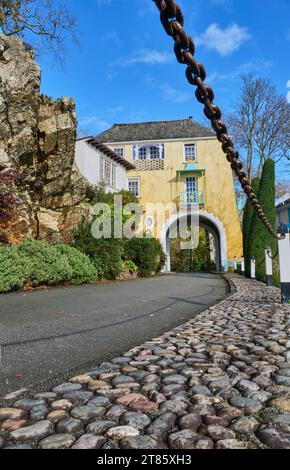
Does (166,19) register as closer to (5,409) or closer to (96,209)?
(5,409)

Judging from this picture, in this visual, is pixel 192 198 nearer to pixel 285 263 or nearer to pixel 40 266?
pixel 40 266

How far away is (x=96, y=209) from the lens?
1441cm

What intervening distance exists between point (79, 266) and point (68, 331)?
7.56m

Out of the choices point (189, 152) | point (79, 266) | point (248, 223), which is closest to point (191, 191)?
point (189, 152)

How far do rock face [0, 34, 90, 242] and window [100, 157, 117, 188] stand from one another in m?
6.43

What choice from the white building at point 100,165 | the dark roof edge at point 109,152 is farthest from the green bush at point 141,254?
the dark roof edge at point 109,152

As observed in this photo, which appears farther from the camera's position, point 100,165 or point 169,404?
point 100,165

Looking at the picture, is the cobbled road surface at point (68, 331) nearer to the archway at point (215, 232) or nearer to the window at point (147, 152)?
the archway at point (215, 232)

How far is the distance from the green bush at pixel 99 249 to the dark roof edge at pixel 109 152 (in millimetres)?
7877

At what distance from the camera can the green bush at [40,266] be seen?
872cm

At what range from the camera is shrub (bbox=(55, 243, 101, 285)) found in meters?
11.1

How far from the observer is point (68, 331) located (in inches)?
148

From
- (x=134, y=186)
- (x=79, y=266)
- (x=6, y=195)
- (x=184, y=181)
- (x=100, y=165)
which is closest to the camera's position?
(x=6, y=195)
